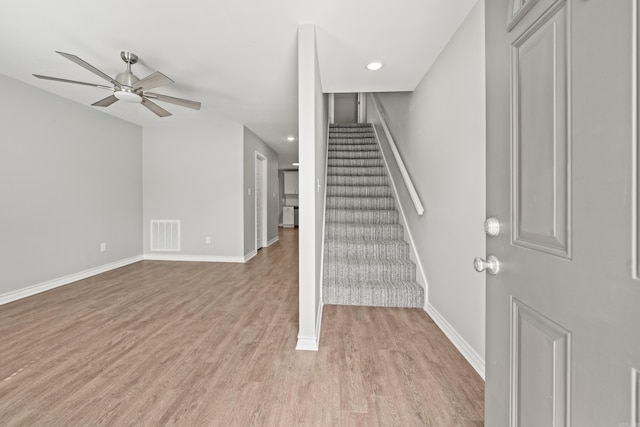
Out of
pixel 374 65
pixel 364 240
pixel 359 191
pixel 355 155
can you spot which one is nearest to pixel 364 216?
pixel 364 240

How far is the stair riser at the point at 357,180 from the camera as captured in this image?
13.5ft

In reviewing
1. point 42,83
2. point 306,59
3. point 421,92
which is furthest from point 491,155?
point 42,83

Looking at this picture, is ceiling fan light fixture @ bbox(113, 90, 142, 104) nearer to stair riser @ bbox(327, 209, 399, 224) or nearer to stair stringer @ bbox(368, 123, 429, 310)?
stair riser @ bbox(327, 209, 399, 224)

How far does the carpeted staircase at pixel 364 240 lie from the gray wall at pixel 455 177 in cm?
31

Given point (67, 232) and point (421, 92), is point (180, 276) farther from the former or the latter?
point (421, 92)

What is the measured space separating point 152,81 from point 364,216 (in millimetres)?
2637

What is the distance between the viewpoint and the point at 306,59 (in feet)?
6.21

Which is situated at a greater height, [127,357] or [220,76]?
[220,76]

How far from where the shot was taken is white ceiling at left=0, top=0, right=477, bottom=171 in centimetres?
177

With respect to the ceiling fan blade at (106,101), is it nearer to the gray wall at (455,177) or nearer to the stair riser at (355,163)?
the stair riser at (355,163)

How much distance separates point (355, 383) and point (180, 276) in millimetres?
3059

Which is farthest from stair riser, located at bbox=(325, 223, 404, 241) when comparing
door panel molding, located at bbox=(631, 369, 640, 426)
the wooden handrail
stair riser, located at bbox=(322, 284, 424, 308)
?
door panel molding, located at bbox=(631, 369, 640, 426)

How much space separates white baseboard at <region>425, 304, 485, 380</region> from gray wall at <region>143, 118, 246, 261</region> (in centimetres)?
332

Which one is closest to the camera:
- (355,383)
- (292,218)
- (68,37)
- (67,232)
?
(355,383)
